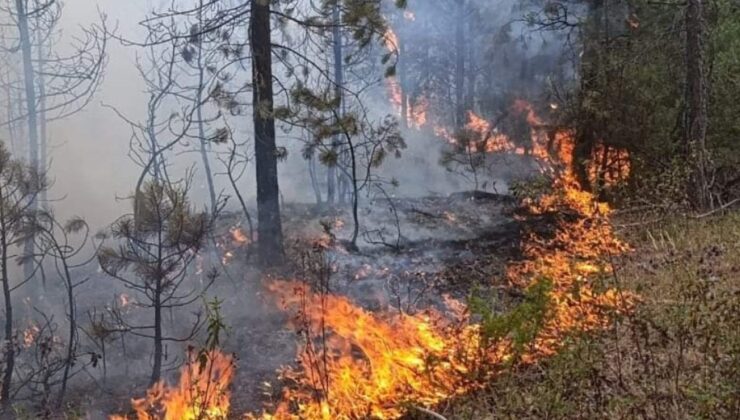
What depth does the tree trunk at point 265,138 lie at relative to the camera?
10267 millimetres

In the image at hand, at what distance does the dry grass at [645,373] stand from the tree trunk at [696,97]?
4.20 m

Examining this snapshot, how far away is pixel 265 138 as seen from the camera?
10.6m

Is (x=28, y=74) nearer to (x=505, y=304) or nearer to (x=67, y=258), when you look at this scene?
(x=67, y=258)

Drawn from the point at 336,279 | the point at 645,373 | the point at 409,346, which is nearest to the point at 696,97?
the point at 336,279

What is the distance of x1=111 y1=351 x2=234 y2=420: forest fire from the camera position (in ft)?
18.9

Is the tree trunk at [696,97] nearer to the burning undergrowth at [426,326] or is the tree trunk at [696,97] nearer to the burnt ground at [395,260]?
the burning undergrowth at [426,326]

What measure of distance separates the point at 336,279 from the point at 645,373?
617 centimetres

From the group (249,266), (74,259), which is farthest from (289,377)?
(74,259)

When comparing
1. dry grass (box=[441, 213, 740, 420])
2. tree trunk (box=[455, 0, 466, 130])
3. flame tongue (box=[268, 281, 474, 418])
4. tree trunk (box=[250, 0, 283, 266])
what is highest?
tree trunk (box=[455, 0, 466, 130])

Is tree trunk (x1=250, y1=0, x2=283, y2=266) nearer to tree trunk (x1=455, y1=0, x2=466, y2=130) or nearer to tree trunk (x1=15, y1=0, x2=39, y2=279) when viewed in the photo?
tree trunk (x1=15, y1=0, x2=39, y2=279)

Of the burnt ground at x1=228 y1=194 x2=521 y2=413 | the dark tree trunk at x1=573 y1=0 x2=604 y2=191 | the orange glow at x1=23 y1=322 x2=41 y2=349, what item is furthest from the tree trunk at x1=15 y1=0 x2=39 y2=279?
the dark tree trunk at x1=573 y1=0 x2=604 y2=191

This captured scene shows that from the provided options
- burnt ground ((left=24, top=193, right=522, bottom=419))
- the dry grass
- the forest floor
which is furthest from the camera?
burnt ground ((left=24, top=193, right=522, bottom=419))

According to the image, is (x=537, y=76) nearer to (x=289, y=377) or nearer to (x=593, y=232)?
(x=593, y=232)

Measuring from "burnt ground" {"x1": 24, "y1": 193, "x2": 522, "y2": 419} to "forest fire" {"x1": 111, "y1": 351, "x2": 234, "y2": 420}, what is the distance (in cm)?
27
